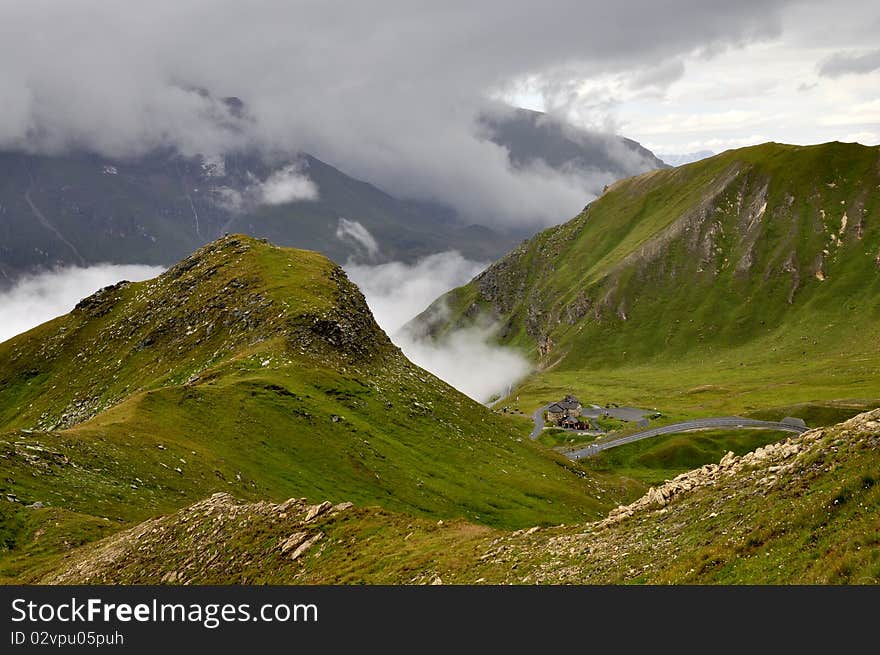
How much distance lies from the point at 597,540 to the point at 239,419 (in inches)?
2309

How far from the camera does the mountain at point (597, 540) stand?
2233 cm

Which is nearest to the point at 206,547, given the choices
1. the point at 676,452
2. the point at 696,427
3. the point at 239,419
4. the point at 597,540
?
the point at 597,540

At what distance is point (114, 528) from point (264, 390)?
4140 cm

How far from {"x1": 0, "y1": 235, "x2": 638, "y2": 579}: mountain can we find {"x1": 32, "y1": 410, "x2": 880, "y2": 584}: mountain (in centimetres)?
1080

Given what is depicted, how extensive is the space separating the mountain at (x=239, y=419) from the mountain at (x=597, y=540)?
1080 cm

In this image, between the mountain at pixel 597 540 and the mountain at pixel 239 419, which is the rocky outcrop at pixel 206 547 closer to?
the mountain at pixel 597 540

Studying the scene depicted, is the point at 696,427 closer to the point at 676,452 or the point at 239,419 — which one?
the point at 676,452

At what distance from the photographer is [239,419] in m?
79.6

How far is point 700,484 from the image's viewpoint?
34.9m

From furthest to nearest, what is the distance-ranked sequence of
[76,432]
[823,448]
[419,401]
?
[419,401]
[76,432]
[823,448]

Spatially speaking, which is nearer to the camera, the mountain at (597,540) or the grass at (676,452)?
the mountain at (597,540)

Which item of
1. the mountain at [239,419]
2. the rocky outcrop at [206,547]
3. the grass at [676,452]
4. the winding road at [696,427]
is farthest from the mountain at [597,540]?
the winding road at [696,427]
